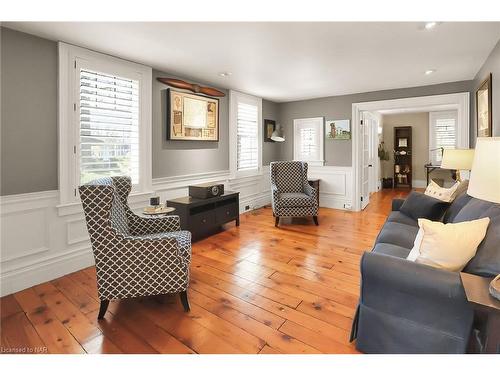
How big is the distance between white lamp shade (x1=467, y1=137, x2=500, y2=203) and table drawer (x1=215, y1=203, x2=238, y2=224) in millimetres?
3162

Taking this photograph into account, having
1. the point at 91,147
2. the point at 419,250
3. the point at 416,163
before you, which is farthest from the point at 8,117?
the point at 416,163

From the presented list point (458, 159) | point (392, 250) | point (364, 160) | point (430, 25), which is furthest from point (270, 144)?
point (392, 250)

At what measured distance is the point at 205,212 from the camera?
391cm

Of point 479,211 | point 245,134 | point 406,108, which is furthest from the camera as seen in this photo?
point 245,134

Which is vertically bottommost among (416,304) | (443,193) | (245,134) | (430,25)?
(416,304)

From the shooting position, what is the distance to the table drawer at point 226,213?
13.6 feet

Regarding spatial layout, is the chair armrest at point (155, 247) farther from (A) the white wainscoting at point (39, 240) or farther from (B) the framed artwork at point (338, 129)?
(B) the framed artwork at point (338, 129)

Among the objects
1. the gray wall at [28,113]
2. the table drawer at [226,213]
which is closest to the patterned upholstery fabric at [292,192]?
the table drawer at [226,213]

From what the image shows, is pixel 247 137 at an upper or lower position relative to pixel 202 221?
upper

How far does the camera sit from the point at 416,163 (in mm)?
8578

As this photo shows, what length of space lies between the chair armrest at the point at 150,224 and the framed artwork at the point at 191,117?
1.60 m

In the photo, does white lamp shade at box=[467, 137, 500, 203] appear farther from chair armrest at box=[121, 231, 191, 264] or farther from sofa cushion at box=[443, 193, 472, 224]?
chair armrest at box=[121, 231, 191, 264]

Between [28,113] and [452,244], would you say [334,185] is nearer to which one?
[452,244]

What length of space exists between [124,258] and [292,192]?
3401mm
